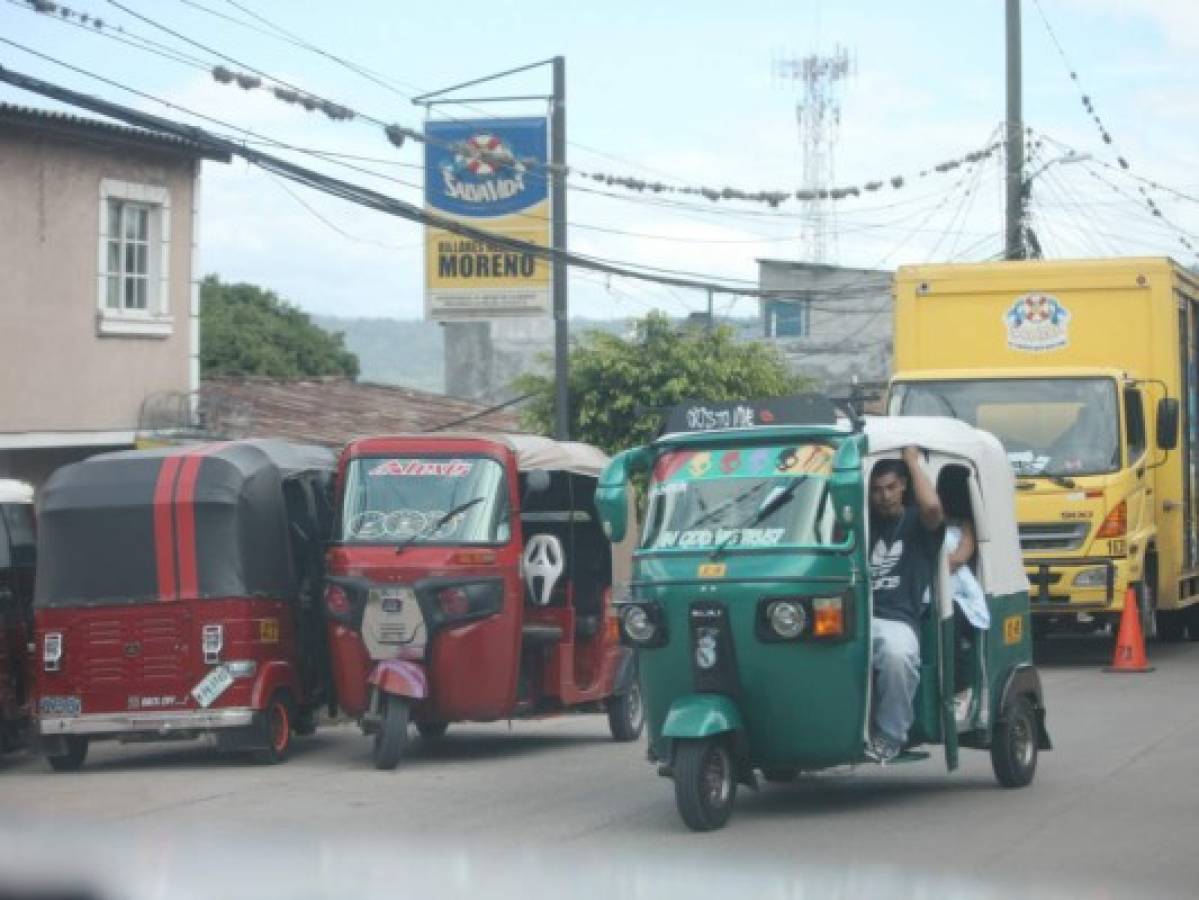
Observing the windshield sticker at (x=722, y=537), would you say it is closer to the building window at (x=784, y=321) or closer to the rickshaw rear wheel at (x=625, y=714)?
the rickshaw rear wheel at (x=625, y=714)

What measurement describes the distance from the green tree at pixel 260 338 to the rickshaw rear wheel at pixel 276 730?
27.6 m

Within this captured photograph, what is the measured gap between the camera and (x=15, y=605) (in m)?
16.3

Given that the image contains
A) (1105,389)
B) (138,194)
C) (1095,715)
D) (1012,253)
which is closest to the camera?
(1095,715)

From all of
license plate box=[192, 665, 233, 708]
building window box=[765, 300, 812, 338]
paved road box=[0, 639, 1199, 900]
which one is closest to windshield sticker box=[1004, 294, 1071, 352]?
paved road box=[0, 639, 1199, 900]

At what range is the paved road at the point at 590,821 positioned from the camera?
7863 millimetres

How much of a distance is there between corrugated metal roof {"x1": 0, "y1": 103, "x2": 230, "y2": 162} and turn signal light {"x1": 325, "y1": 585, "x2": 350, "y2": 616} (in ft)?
25.9

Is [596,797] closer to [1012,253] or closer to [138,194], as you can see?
[138,194]

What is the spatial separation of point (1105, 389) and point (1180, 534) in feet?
8.37

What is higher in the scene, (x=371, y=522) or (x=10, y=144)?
(x=10, y=144)

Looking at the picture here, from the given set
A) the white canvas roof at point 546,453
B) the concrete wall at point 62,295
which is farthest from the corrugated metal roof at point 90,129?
the white canvas roof at point 546,453

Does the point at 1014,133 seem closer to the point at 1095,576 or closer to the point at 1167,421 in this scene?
the point at 1167,421

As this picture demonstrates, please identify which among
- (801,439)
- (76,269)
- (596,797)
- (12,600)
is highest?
(76,269)

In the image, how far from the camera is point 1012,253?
113ft

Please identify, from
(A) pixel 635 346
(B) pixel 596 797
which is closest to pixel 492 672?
(B) pixel 596 797
